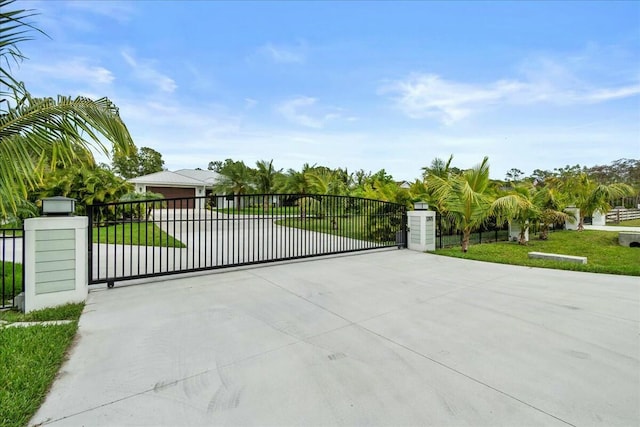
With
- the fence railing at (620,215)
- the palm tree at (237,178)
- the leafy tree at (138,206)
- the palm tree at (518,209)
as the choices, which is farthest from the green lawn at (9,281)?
the fence railing at (620,215)

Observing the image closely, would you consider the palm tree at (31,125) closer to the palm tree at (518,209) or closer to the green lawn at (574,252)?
the green lawn at (574,252)

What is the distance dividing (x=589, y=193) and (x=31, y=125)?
17.5m

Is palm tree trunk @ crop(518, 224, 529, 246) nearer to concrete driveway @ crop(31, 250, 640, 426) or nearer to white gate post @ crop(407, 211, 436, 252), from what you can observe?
white gate post @ crop(407, 211, 436, 252)

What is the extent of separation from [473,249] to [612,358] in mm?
6947

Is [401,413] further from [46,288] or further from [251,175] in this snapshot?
[251,175]

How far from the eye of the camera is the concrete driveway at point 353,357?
196 centimetres

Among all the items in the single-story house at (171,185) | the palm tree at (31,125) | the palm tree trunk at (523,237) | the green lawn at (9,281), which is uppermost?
the single-story house at (171,185)

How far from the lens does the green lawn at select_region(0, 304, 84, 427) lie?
6.34 feet

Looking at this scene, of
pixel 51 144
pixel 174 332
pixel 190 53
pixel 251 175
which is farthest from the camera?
pixel 251 175

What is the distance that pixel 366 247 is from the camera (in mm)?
8859

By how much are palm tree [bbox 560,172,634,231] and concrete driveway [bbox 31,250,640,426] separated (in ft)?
33.1

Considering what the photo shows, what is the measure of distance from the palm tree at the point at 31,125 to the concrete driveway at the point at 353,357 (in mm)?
1723

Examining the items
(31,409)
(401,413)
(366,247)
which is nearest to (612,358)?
(401,413)

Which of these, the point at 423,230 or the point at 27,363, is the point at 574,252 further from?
the point at 27,363
